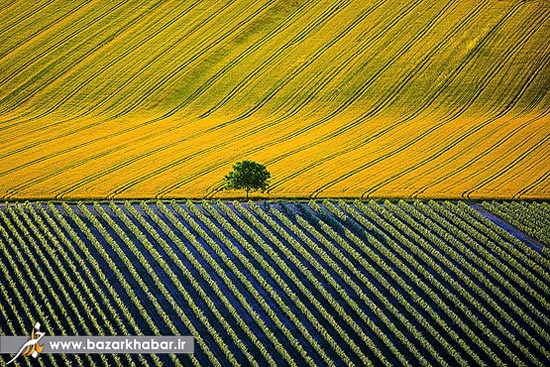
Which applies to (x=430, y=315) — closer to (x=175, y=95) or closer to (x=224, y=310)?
(x=224, y=310)

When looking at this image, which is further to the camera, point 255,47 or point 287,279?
point 255,47

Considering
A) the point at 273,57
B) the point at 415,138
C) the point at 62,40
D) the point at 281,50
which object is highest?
the point at 62,40

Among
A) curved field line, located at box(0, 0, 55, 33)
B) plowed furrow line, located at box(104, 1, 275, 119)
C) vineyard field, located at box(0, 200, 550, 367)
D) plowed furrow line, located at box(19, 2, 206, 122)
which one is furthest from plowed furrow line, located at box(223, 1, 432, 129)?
curved field line, located at box(0, 0, 55, 33)

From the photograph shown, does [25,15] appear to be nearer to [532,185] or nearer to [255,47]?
[255,47]

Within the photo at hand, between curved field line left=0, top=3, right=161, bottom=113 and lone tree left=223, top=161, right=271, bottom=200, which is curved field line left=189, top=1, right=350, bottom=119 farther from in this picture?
lone tree left=223, top=161, right=271, bottom=200

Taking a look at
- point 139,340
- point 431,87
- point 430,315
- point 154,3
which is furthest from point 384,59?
point 139,340

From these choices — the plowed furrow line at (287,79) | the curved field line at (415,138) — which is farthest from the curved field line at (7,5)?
the curved field line at (415,138)

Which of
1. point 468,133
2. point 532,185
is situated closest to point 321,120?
point 468,133
